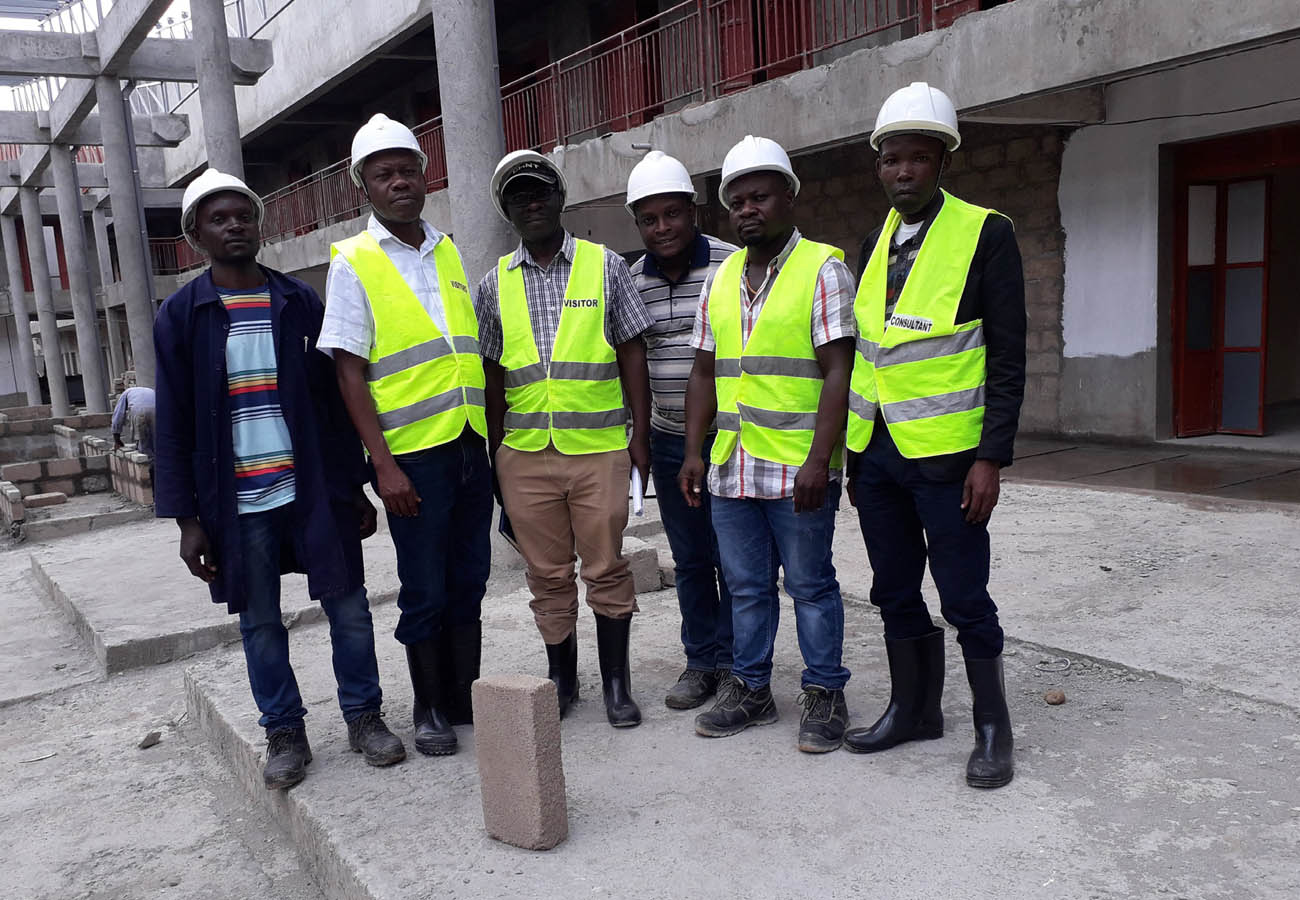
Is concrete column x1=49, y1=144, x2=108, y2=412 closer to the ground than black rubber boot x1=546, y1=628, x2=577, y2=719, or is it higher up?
higher up

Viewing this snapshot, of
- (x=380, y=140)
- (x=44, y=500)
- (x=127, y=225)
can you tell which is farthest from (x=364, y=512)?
(x=127, y=225)

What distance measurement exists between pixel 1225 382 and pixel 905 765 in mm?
7287

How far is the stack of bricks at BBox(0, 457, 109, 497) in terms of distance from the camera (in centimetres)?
1084

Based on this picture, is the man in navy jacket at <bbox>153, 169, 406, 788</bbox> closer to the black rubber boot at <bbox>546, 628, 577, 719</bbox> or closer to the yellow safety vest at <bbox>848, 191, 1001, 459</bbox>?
the black rubber boot at <bbox>546, 628, 577, 719</bbox>

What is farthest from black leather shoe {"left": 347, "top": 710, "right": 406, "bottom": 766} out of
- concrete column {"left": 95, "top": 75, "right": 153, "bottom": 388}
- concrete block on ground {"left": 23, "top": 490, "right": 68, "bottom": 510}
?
concrete column {"left": 95, "top": 75, "right": 153, "bottom": 388}

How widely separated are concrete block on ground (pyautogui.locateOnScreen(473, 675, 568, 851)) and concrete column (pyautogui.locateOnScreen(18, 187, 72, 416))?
22610 mm

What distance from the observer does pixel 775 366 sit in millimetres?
3084

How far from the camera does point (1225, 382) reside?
8781 millimetres

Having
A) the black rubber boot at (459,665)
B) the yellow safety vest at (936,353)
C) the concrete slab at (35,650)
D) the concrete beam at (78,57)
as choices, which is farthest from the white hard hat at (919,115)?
the concrete beam at (78,57)

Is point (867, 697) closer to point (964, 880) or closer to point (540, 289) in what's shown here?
point (964, 880)

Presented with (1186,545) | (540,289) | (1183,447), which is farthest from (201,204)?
(1183,447)

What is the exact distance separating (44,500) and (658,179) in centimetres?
936

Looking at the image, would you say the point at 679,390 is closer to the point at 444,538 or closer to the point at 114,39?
the point at 444,538

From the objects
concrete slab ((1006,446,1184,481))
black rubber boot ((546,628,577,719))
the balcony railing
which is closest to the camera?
black rubber boot ((546,628,577,719))
